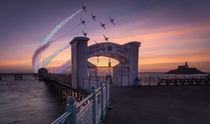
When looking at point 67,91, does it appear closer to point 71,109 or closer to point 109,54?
point 109,54

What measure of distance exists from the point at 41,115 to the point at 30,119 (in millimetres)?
1236

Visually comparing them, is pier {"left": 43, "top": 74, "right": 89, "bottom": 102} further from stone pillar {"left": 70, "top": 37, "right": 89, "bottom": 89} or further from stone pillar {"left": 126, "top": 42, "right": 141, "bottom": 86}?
stone pillar {"left": 126, "top": 42, "right": 141, "bottom": 86}

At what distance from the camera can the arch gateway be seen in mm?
14438

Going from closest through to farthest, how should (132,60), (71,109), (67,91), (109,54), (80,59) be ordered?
(71,109), (80,59), (109,54), (132,60), (67,91)

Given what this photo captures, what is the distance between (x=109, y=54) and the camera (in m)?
16.7

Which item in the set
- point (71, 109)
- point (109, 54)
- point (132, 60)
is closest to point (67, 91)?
point (109, 54)

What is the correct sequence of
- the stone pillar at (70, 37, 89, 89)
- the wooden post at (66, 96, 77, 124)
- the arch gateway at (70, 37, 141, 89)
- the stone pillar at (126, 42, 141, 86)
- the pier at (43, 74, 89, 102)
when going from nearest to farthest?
1. the wooden post at (66, 96, 77, 124)
2. the stone pillar at (70, 37, 89, 89)
3. the arch gateway at (70, 37, 141, 89)
4. the pier at (43, 74, 89, 102)
5. the stone pillar at (126, 42, 141, 86)

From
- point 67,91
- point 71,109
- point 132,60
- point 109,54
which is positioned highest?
point 109,54

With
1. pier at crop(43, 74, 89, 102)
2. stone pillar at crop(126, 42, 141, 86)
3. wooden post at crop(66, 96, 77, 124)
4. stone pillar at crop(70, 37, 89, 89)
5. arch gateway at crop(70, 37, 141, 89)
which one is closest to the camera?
wooden post at crop(66, 96, 77, 124)

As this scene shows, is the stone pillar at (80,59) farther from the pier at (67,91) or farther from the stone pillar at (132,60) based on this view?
the stone pillar at (132,60)

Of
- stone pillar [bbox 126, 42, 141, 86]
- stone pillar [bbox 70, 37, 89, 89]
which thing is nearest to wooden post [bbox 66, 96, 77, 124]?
stone pillar [bbox 70, 37, 89, 89]

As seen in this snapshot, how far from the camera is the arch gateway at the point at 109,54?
14438 mm

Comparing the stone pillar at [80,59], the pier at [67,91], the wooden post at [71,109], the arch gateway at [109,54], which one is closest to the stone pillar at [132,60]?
the arch gateway at [109,54]

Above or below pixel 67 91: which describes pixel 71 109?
above
